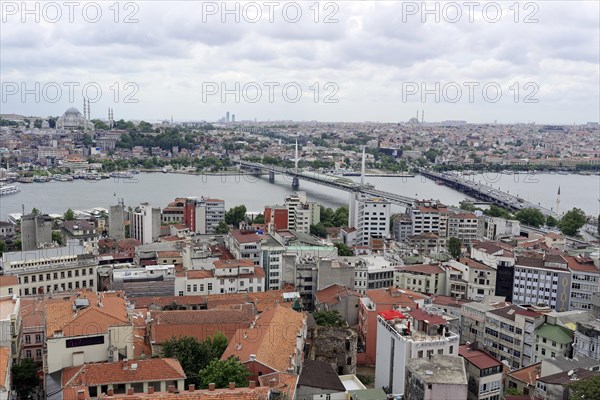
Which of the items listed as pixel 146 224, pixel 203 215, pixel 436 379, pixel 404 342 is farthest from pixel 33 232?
pixel 436 379

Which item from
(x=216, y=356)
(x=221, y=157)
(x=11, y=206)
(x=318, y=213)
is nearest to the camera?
Answer: (x=216, y=356)

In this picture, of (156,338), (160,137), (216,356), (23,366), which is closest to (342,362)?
(216,356)

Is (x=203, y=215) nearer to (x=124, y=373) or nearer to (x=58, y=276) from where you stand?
(x=58, y=276)

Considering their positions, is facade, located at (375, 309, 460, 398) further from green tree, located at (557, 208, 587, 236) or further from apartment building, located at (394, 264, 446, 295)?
green tree, located at (557, 208, 587, 236)

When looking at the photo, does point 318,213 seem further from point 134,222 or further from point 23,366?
point 23,366

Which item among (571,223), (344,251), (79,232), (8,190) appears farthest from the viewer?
(8,190)

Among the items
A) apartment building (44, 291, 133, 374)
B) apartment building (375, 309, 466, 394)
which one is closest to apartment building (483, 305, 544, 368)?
apartment building (375, 309, 466, 394)
